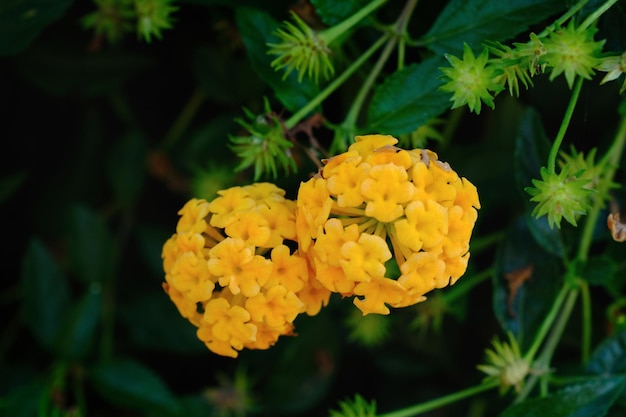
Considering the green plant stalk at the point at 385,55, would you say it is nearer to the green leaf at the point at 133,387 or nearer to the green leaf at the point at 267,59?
the green leaf at the point at 267,59

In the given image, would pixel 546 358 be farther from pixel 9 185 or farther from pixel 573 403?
pixel 9 185

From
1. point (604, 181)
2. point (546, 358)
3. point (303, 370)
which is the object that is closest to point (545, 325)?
point (546, 358)

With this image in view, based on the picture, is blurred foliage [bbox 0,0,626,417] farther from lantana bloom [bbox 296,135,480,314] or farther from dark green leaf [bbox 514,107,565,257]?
lantana bloom [bbox 296,135,480,314]

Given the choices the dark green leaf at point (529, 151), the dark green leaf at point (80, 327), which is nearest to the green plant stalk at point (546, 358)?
the dark green leaf at point (529, 151)

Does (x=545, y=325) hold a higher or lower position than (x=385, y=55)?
lower

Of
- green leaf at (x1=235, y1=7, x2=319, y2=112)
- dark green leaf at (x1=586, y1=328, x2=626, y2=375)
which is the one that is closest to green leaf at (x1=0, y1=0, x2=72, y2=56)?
green leaf at (x1=235, y1=7, x2=319, y2=112)

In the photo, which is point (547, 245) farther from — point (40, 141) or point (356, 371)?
point (40, 141)

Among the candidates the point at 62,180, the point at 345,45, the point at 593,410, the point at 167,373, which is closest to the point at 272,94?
the point at 345,45
